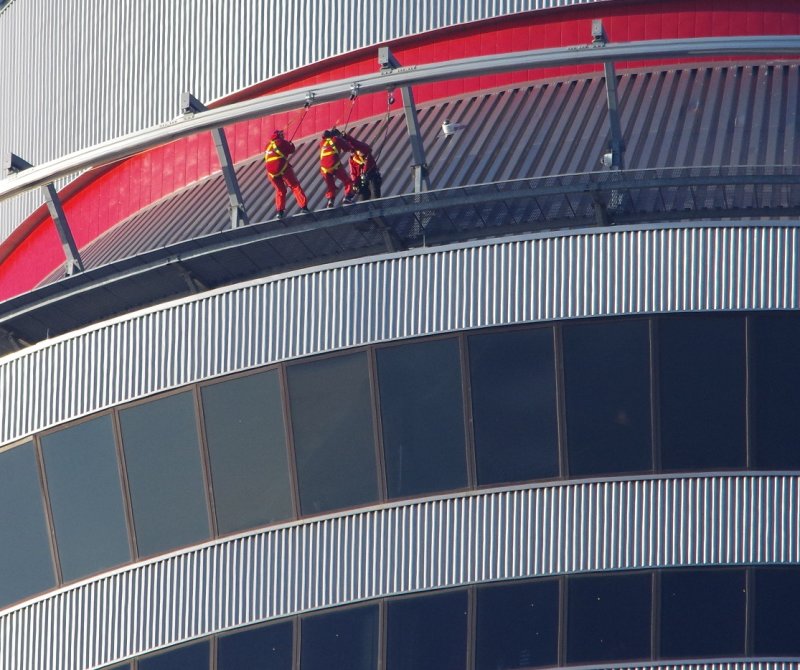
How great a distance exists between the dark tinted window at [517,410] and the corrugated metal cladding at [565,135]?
15.2ft

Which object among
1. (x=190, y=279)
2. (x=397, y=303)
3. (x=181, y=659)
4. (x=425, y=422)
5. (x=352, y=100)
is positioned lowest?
(x=181, y=659)

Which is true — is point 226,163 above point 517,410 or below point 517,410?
above

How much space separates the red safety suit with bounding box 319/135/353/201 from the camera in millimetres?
30406

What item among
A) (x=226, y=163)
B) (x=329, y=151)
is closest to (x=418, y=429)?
(x=329, y=151)

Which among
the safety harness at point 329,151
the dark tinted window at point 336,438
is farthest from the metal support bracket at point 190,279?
the dark tinted window at point 336,438

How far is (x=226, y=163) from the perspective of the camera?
1229 inches

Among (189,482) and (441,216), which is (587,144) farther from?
(189,482)

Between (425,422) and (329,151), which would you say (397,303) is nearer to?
(425,422)

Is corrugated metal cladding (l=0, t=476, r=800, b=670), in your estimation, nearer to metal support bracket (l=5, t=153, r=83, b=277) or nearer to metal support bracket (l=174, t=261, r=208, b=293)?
metal support bracket (l=174, t=261, r=208, b=293)

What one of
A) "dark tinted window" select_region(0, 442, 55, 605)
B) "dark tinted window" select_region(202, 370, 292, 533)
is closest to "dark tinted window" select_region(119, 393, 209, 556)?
"dark tinted window" select_region(202, 370, 292, 533)

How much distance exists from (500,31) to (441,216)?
8.47m

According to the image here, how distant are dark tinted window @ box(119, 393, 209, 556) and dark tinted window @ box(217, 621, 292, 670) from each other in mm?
2009

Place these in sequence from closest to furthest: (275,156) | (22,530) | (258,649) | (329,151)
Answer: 1. (258,649)
2. (22,530)
3. (329,151)
4. (275,156)

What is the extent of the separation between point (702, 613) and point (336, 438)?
713 cm
